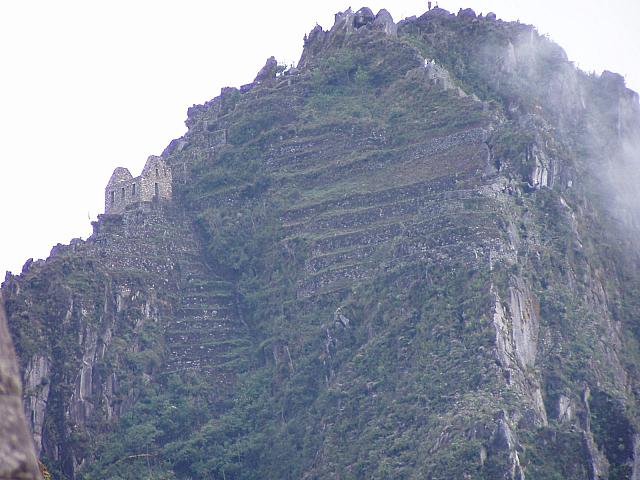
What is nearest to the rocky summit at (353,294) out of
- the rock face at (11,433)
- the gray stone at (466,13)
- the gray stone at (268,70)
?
the gray stone at (268,70)

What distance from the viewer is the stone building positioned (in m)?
55.8

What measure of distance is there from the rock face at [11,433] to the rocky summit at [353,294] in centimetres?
3871

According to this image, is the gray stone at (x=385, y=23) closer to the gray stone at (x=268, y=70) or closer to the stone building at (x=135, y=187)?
the gray stone at (x=268, y=70)

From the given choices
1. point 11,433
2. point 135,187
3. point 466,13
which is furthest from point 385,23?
point 11,433

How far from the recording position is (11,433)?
10.2ft

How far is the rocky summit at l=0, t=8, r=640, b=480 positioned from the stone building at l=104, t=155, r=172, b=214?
8 cm

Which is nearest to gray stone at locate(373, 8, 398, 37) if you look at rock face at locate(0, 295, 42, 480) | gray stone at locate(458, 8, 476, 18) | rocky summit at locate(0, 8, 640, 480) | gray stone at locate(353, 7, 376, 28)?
rocky summit at locate(0, 8, 640, 480)

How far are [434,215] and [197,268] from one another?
10991 mm

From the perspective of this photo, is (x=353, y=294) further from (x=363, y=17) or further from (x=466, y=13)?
(x=466, y=13)

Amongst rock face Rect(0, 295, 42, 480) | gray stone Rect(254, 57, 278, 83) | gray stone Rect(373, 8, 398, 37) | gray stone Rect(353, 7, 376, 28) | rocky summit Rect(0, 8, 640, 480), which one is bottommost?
rock face Rect(0, 295, 42, 480)

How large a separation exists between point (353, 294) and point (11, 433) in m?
47.9

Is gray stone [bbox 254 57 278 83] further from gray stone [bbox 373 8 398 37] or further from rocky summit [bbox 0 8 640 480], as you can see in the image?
gray stone [bbox 373 8 398 37]

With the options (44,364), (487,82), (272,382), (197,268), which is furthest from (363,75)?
(44,364)

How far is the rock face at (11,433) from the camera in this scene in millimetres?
3090
